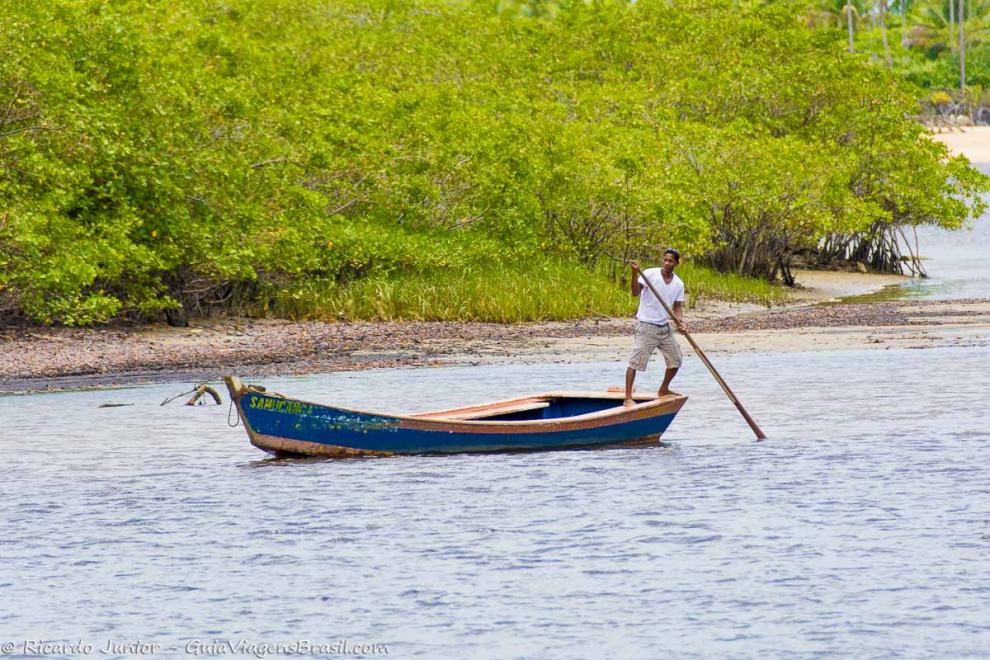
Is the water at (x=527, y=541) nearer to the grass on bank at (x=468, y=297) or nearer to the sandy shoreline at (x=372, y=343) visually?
the sandy shoreline at (x=372, y=343)

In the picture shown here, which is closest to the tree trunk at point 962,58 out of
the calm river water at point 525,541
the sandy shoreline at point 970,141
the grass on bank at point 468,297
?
the sandy shoreline at point 970,141

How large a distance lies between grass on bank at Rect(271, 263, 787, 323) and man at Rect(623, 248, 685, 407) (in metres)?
15.8

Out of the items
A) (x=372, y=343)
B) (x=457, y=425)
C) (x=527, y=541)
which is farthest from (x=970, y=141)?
(x=527, y=541)

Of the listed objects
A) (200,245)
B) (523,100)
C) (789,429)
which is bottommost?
(789,429)

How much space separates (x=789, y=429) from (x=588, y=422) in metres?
3.53

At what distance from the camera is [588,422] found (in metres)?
18.2

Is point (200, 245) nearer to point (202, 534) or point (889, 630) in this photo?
point (202, 534)

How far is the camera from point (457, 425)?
17.6m

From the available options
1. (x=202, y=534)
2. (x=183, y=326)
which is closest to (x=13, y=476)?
(x=202, y=534)

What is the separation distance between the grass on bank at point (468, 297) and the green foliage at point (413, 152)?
80 millimetres

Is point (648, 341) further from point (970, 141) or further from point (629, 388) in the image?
point (970, 141)

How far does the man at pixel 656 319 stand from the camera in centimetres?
1836

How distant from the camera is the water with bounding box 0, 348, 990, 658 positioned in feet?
36.4

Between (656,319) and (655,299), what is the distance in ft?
0.75
